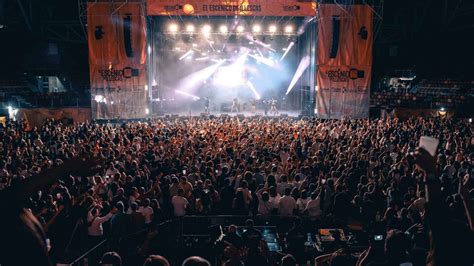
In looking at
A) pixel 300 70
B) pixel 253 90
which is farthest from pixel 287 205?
pixel 253 90

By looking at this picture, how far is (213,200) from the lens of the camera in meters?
7.87

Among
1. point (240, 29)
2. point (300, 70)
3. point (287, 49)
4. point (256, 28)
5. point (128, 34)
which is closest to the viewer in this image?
point (128, 34)

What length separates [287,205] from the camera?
25.4ft

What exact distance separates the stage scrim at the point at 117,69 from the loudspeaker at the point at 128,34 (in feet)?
0.09

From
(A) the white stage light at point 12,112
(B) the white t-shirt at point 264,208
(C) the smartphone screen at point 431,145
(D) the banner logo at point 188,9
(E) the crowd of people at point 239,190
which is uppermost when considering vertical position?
(D) the banner logo at point 188,9

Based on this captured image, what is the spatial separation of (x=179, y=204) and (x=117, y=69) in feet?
56.1

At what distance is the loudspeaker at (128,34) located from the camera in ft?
73.6

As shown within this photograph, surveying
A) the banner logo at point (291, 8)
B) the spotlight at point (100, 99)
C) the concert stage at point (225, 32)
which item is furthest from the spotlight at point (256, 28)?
the spotlight at point (100, 99)

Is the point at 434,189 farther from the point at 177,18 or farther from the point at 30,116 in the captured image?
the point at 30,116

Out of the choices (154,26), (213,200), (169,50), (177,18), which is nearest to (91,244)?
(213,200)

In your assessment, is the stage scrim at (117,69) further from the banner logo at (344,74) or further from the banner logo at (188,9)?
the banner logo at (344,74)

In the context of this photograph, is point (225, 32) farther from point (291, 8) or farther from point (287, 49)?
point (287, 49)

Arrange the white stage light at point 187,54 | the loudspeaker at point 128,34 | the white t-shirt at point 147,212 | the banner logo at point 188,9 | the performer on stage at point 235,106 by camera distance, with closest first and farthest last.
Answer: the white t-shirt at point 147,212 → the banner logo at point 188,9 → the loudspeaker at point 128,34 → the performer on stage at point 235,106 → the white stage light at point 187,54

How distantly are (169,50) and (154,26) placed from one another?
5270mm
